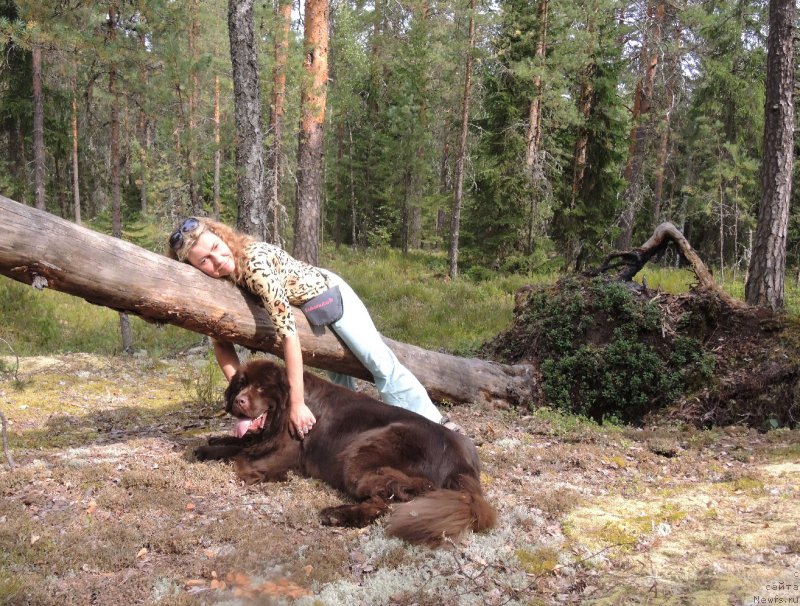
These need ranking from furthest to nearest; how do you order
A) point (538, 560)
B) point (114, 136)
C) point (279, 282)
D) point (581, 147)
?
point (581, 147) < point (114, 136) < point (279, 282) < point (538, 560)

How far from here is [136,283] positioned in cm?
415

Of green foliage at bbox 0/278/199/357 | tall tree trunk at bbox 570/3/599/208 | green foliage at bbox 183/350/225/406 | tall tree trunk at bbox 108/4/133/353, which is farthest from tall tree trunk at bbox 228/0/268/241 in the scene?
tall tree trunk at bbox 570/3/599/208

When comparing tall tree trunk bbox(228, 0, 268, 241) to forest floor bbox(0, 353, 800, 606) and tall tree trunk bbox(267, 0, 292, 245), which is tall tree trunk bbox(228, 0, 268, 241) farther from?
tall tree trunk bbox(267, 0, 292, 245)

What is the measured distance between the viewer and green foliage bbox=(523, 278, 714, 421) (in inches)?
273

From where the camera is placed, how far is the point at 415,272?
59.9ft

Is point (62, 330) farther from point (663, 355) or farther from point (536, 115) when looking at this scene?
point (536, 115)

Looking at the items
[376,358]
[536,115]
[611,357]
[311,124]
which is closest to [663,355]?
[611,357]

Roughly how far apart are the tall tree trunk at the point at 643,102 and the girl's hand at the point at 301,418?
49.1 ft

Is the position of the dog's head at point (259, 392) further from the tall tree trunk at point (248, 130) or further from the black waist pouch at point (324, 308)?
the tall tree trunk at point (248, 130)

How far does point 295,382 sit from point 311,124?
936 centimetres

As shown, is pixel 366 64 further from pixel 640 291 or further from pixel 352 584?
pixel 352 584

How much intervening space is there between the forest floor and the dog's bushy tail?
0.08 meters

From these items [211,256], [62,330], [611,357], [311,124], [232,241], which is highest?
[311,124]

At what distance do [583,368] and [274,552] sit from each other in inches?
198
